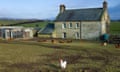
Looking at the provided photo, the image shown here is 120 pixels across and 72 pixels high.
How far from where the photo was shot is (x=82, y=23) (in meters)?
70.3

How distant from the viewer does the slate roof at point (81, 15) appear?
6875cm

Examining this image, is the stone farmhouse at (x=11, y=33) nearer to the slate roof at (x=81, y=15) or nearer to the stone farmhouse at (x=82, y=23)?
the stone farmhouse at (x=82, y=23)

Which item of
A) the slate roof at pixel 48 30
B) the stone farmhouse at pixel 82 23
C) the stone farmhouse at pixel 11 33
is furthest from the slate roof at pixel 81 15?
the stone farmhouse at pixel 11 33

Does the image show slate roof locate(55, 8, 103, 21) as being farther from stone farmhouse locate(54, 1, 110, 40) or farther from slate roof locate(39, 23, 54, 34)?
slate roof locate(39, 23, 54, 34)

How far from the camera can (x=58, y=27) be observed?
7419 centimetres

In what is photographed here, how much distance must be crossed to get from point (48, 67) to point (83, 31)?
4617 cm

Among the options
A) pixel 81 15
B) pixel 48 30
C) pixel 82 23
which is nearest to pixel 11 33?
pixel 48 30

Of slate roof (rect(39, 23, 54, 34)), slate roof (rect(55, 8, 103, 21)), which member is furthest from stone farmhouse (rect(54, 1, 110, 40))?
slate roof (rect(39, 23, 54, 34))

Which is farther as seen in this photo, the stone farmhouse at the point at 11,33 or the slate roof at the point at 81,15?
the stone farmhouse at the point at 11,33

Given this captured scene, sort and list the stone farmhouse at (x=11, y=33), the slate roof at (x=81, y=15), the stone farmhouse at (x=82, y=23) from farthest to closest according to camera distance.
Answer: the stone farmhouse at (x=11, y=33) → the slate roof at (x=81, y=15) → the stone farmhouse at (x=82, y=23)

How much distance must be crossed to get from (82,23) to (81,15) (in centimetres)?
251

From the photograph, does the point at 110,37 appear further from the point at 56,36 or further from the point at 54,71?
the point at 54,71

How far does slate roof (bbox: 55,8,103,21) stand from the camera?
226ft


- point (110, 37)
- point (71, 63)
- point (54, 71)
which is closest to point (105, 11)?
point (110, 37)
